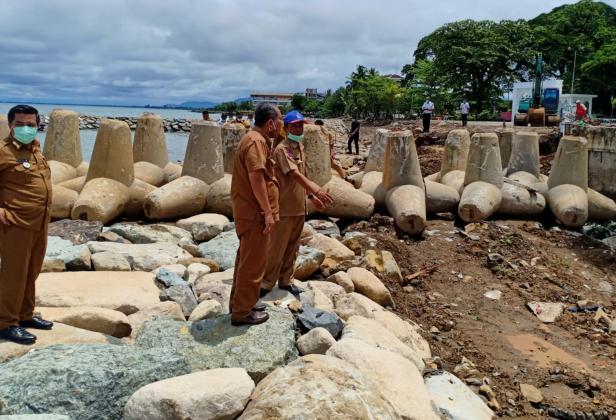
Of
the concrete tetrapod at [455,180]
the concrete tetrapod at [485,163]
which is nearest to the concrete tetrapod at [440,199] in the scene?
the concrete tetrapod at [455,180]

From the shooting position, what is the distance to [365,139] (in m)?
27.5

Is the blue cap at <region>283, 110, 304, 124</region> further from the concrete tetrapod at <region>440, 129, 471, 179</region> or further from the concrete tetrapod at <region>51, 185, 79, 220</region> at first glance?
the concrete tetrapod at <region>440, 129, 471, 179</region>

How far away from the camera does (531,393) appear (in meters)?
5.16

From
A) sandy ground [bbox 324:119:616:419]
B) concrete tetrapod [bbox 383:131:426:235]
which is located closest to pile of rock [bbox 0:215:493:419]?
sandy ground [bbox 324:119:616:419]

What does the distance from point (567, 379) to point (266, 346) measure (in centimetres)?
316

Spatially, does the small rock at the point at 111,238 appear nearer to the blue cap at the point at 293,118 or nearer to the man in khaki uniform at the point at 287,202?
the man in khaki uniform at the point at 287,202

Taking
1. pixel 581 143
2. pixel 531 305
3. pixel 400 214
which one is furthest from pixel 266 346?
pixel 581 143

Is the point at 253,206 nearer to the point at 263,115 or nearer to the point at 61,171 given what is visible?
the point at 263,115

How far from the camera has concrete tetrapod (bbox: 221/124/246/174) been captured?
9.86 meters

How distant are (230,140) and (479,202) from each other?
4.28m

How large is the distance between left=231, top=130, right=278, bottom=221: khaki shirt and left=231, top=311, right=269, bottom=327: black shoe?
28.6 inches

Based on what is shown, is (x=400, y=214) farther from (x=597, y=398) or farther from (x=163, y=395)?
(x=163, y=395)

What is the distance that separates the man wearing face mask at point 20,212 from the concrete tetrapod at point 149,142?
22.8ft

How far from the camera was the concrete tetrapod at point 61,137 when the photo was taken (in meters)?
10.1
